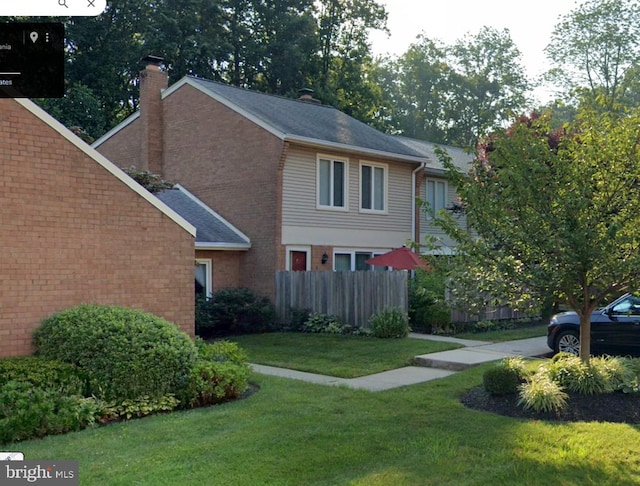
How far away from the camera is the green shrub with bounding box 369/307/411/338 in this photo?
16.6 meters

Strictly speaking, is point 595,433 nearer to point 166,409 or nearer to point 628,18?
point 166,409

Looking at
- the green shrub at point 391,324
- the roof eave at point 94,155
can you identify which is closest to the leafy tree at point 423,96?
the green shrub at point 391,324

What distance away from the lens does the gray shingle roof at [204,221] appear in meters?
19.1

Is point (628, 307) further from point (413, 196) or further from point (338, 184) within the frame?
point (413, 196)

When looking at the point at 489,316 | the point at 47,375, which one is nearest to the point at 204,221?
the point at 489,316

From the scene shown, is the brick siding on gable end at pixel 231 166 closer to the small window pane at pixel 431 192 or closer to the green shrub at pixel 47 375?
the small window pane at pixel 431 192

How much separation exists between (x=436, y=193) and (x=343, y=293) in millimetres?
9186

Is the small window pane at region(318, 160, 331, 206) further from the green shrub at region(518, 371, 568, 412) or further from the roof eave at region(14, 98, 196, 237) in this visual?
the green shrub at region(518, 371, 568, 412)

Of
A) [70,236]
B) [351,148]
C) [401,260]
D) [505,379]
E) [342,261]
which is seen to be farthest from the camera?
[342,261]

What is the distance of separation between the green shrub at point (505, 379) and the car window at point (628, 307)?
5475 mm

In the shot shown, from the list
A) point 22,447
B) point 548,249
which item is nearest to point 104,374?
point 22,447

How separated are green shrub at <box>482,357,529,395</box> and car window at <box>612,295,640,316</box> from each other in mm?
5475

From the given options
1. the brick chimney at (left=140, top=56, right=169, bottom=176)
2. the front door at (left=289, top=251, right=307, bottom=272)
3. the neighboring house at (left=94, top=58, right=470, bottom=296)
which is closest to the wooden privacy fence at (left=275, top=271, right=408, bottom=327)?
the neighboring house at (left=94, top=58, right=470, bottom=296)

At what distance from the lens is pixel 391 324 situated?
16.7 metres
